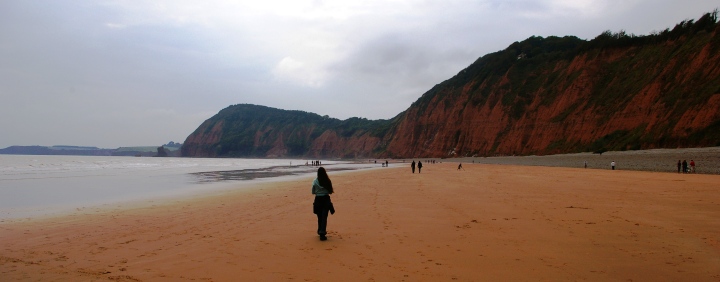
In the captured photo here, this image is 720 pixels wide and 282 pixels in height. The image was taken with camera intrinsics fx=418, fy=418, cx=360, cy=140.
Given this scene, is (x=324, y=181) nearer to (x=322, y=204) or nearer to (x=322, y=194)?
(x=322, y=194)

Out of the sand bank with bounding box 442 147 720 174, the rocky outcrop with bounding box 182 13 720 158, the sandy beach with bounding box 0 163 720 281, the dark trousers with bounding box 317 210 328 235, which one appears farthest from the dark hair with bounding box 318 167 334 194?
the rocky outcrop with bounding box 182 13 720 158

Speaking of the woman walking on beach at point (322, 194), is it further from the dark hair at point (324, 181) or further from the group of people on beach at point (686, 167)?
the group of people on beach at point (686, 167)

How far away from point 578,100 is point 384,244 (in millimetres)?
61226

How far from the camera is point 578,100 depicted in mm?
59562

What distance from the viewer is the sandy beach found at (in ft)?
17.7

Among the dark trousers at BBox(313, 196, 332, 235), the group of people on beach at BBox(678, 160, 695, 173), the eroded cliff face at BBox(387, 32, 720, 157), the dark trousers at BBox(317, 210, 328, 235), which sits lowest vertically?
the dark trousers at BBox(317, 210, 328, 235)

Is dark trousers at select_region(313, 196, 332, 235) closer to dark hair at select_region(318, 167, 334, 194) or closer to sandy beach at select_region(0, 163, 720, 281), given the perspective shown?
dark hair at select_region(318, 167, 334, 194)

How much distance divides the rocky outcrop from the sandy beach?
31.0 m

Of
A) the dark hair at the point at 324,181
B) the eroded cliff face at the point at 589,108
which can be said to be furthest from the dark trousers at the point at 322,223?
the eroded cliff face at the point at 589,108

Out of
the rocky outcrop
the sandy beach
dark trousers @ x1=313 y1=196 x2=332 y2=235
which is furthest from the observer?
the rocky outcrop

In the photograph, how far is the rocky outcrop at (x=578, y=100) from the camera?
38.5m

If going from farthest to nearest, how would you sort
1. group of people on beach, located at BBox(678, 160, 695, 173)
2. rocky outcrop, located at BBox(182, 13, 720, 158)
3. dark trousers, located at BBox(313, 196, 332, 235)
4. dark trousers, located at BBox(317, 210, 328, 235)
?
rocky outcrop, located at BBox(182, 13, 720, 158), group of people on beach, located at BBox(678, 160, 695, 173), dark trousers, located at BBox(313, 196, 332, 235), dark trousers, located at BBox(317, 210, 328, 235)

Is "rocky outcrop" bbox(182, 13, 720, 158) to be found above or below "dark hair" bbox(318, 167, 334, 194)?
above

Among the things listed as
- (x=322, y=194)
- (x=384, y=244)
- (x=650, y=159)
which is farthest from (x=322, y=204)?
(x=650, y=159)
